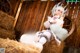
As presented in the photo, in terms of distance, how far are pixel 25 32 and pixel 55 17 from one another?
0.66 m

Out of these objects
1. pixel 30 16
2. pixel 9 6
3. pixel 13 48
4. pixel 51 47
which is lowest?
pixel 51 47

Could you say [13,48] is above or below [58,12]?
below

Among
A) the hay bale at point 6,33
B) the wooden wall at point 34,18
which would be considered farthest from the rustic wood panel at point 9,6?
the hay bale at point 6,33

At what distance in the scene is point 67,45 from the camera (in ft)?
10.7

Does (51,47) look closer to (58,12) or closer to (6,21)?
(58,12)

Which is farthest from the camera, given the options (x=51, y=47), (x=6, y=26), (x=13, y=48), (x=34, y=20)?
(x=34, y=20)

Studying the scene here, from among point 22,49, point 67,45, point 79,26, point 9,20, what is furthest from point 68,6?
point 22,49

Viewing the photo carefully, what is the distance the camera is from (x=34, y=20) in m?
3.42

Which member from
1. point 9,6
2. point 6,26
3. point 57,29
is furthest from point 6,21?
point 57,29

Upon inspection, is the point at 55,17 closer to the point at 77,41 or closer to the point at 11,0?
the point at 77,41

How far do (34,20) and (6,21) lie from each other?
1.50 feet

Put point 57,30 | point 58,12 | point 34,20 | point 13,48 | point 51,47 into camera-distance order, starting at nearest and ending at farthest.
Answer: point 13,48
point 57,30
point 58,12
point 51,47
point 34,20

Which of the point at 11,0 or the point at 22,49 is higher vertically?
the point at 11,0

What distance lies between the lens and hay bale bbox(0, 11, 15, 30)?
3.02 meters
